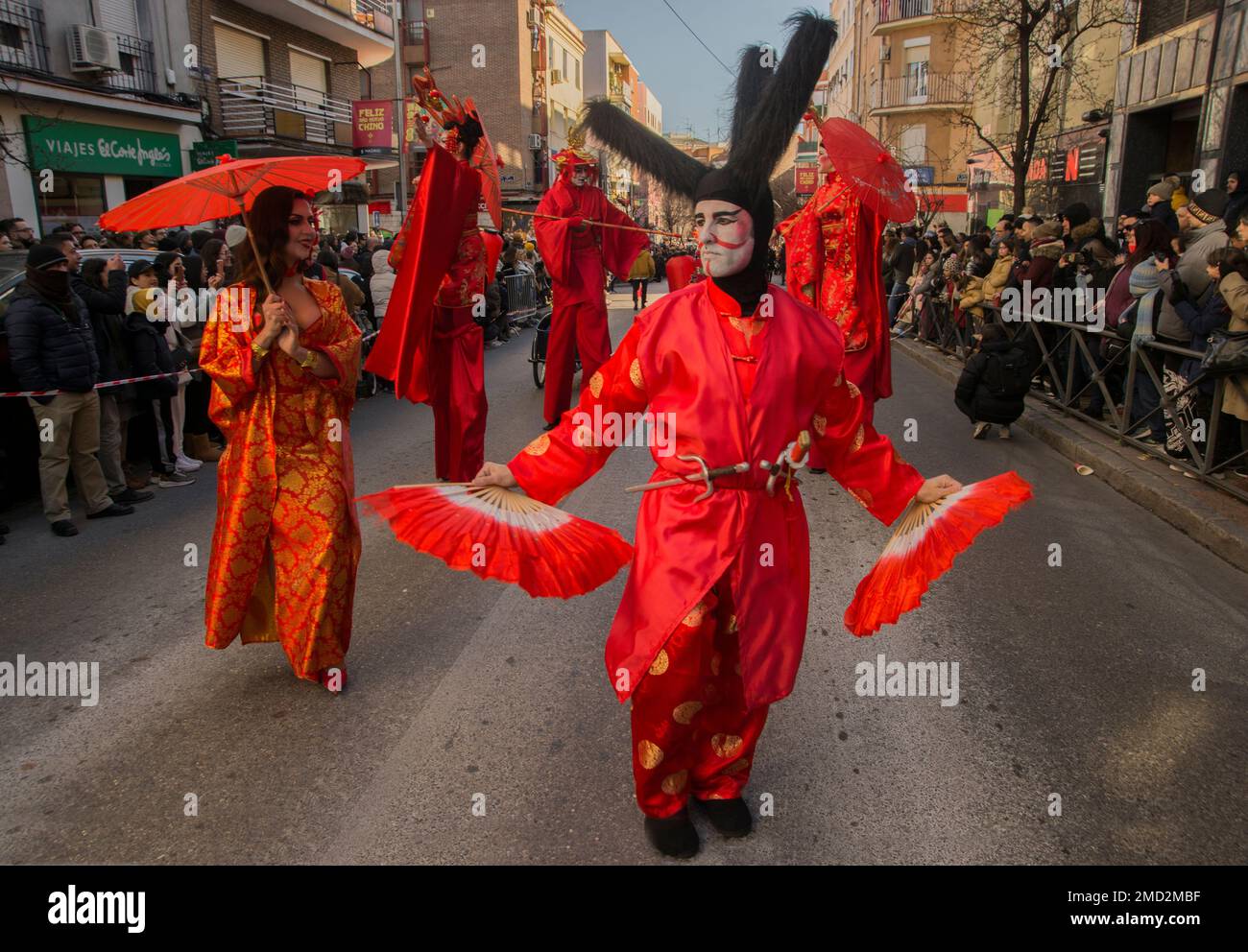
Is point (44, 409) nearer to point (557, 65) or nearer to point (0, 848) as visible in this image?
point (0, 848)

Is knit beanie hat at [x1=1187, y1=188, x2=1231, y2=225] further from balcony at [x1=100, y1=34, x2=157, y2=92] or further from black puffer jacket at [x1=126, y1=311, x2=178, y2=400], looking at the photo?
balcony at [x1=100, y1=34, x2=157, y2=92]

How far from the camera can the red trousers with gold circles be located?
8.07ft

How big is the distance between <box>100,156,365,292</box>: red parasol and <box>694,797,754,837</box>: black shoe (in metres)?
2.36

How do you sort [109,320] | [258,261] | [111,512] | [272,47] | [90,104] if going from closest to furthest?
[258,261]
[111,512]
[109,320]
[90,104]
[272,47]

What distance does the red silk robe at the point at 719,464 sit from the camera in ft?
7.93

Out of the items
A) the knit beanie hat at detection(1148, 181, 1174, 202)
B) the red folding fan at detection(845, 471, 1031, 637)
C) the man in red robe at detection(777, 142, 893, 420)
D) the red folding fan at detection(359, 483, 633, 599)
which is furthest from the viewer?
the knit beanie hat at detection(1148, 181, 1174, 202)

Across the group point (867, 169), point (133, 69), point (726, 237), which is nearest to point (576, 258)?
point (867, 169)

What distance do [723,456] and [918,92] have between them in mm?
37382

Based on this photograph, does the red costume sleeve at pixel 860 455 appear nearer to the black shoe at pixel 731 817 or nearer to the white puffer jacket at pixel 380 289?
the black shoe at pixel 731 817

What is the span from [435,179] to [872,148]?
85.9 inches

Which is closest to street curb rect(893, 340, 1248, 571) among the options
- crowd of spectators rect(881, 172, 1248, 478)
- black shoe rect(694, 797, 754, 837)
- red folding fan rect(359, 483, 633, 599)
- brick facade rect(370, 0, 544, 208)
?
crowd of spectators rect(881, 172, 1248, 478)

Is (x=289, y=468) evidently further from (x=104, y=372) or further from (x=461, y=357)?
(x=104, y=372)

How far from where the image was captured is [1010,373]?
25.5ft

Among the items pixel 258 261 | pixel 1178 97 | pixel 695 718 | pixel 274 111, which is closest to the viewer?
pixel 695 718
